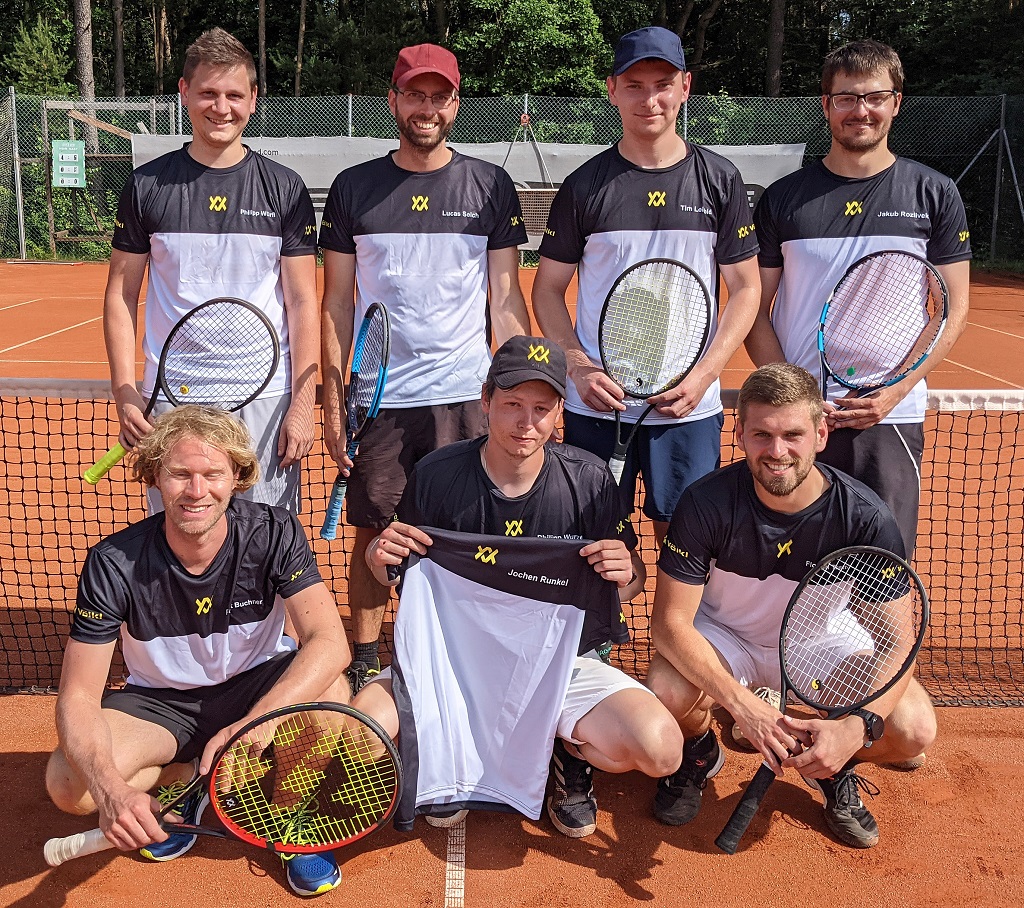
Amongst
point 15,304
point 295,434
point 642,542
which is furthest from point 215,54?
point 15,304

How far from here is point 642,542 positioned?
235 inches

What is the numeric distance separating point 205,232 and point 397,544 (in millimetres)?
1449

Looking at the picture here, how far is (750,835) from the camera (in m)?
3.36

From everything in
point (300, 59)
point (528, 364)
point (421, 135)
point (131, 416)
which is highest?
point (300, 59)

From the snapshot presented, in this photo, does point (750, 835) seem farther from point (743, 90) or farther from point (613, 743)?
point (743, 90)

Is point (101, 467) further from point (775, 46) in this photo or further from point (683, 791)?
point (775, 46)

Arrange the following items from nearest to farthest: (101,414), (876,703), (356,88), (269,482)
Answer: (876,703) < (269,482) < (101,414) < (356,88)

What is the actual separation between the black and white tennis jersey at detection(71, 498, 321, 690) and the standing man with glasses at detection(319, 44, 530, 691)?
624 millimetres

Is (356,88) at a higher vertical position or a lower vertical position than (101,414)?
higher

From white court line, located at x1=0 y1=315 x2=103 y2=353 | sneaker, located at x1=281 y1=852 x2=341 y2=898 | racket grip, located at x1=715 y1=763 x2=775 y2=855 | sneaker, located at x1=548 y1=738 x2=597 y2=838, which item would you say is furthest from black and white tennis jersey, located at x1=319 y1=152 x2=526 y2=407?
white court line, located at x1=0 y1=315 x2=103 y2=353

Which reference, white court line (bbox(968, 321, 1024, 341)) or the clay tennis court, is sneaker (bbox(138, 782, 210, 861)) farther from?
white court line (bbox(968, 321, 1024, 341))

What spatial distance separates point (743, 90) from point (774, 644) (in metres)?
27.2

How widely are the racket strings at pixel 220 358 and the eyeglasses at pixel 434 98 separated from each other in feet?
3.29

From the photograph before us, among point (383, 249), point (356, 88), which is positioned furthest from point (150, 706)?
point (356, 88)
